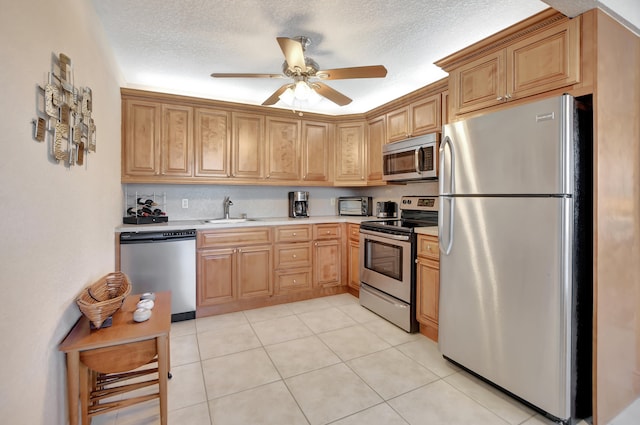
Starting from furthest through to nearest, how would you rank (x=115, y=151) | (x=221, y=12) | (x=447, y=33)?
(x=115, y=151), (x=447, y=33), (x=221, y=12)

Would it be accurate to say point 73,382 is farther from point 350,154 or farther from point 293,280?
point 350,154

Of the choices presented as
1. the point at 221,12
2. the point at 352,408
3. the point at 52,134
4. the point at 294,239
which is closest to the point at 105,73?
the point at 221,12

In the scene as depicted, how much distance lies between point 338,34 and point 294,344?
8.17 feet

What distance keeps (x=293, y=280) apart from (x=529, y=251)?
2413 mm

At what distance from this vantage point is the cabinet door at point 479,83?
1.96m

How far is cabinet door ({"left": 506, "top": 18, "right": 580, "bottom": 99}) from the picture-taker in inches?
63.2

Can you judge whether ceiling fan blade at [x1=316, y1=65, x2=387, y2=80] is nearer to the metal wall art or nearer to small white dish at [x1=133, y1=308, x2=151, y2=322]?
the metal wall art

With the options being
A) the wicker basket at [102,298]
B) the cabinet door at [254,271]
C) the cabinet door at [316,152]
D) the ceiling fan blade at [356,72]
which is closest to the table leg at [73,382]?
the wicker basket at [102,298]

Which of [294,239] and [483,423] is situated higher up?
[294,239]

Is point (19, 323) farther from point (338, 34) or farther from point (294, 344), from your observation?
point (338, 34)

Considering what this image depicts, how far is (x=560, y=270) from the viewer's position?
5.11 ft

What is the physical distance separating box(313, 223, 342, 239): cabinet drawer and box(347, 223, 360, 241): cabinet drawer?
11 centimetres

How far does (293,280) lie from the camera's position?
138 inches

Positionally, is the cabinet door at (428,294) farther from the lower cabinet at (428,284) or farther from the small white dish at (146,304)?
the small white dish at (146,304)
